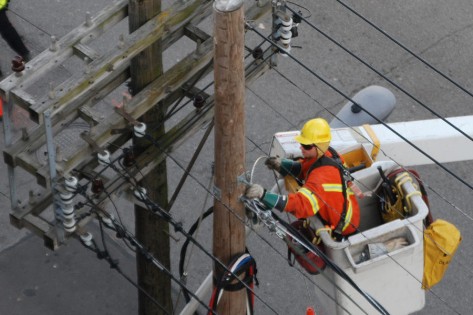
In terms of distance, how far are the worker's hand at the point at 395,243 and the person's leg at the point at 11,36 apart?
6.56 meters

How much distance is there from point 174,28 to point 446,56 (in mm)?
7019

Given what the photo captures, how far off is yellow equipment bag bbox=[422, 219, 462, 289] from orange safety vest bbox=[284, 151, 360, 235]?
588mm

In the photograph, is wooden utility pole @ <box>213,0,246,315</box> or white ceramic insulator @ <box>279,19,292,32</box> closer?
wooden utility pole @ <box>213,0,246,315</box>

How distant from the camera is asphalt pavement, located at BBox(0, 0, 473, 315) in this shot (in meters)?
11.0

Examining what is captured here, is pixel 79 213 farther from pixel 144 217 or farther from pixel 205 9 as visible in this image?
pixel 205 9

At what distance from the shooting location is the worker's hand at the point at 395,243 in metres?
8.12

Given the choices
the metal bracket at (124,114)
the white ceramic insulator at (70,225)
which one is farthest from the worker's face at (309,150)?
the white ceramic insulator at (70,225)

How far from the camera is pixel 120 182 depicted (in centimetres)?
774

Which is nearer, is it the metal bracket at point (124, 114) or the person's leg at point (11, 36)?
the metal bracket at point (124, 114)

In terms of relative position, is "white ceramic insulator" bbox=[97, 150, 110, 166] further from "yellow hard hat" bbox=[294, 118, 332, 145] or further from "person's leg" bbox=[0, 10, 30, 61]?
"person's leg" bbox=[0, 10, 30, 61]

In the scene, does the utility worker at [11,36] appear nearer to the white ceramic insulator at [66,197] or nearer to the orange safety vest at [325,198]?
the orange safety vest at [325,198]

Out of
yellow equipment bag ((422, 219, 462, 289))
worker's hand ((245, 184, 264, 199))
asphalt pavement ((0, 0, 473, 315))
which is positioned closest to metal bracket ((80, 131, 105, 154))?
worker's hand ((245, 184, 264, 199))

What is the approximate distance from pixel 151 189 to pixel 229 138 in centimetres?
200

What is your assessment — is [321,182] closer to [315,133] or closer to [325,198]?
[325,198]
